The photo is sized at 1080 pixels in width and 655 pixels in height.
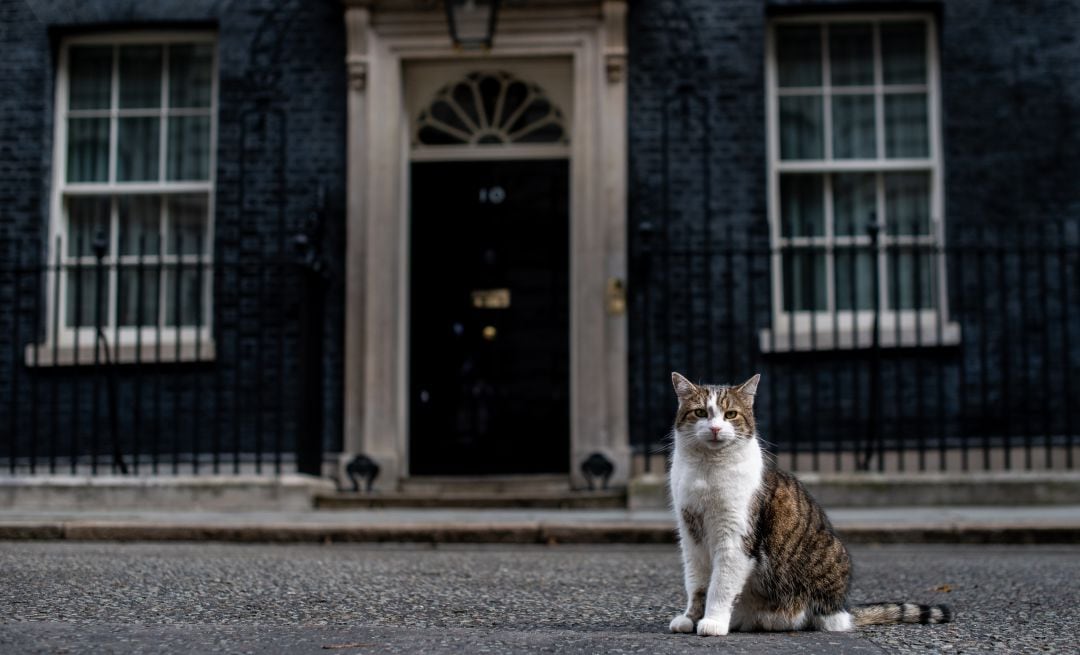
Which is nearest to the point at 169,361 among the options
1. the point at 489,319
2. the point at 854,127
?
the point at 489,319

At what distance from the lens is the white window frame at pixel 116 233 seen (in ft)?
38.3

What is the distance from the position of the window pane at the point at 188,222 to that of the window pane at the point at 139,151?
1.06 feet

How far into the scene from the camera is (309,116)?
11898 mm

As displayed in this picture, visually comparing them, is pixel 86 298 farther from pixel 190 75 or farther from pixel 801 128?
pixel 801 128

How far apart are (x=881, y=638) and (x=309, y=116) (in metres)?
8.33

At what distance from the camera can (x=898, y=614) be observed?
16.2 ft

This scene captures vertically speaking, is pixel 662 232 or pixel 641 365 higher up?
pixel 662 232

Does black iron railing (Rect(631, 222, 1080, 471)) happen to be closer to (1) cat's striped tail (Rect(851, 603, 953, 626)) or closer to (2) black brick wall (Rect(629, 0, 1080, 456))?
(2) black brick wall (Rect(629, 0, 1080, 456))

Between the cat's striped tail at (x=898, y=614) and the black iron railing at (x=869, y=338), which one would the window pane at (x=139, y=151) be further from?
the cat's striped tail at (x=898, y=614)

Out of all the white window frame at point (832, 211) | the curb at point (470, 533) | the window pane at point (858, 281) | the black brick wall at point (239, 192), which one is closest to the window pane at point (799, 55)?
the white window frame at point (832, 211)

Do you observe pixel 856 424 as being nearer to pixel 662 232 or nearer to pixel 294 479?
pixel 662 232

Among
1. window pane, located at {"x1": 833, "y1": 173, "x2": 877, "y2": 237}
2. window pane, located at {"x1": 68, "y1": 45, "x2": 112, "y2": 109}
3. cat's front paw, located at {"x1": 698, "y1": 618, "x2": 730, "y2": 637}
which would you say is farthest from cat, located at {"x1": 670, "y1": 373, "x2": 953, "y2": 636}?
window pane, located at {"x1": 68, "y1": 45, "x2": 112, "y2": 109}

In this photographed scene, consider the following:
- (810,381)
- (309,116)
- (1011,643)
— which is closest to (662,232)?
(810,381)

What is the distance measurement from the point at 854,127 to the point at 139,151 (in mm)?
6074
